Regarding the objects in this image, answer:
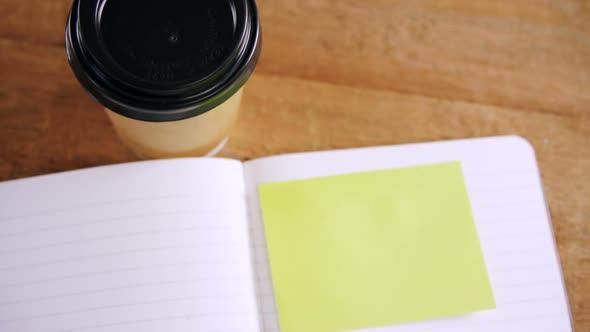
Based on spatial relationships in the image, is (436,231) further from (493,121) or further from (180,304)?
(180,304)

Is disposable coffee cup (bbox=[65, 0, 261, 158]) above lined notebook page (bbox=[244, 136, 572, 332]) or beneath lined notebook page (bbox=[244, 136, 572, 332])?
above

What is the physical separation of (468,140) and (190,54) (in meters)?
0.31

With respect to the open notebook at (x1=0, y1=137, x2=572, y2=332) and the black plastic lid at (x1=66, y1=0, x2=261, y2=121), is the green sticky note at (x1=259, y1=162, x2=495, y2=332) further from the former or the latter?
the black plastic lid at (x1=66, y1=0, x2=261, y2=121)

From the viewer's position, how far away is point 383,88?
0.56 meters

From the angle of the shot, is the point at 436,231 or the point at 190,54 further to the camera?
the point at 436,231

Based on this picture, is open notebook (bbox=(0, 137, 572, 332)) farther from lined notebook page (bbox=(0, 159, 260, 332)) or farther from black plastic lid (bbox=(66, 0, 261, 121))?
black plastic lid (bbox=(66, 0, 261, 121))

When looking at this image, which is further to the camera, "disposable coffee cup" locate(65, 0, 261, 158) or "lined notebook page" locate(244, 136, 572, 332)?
"lined notebook page" locate(244, 136, 572, 332)

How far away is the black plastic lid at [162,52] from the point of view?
38cm

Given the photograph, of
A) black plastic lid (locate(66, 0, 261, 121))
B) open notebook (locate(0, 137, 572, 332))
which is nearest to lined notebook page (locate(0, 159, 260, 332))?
open notebook (locate(0, 137, 572, 332))

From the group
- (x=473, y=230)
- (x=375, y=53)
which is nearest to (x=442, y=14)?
(x=375, y=53)

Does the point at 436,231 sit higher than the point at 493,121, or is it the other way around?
the point at 493,121

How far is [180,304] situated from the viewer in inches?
17.7

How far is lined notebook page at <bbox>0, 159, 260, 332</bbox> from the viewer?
449mm

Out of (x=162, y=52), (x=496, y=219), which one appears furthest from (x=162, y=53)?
(x=496, y=219)
